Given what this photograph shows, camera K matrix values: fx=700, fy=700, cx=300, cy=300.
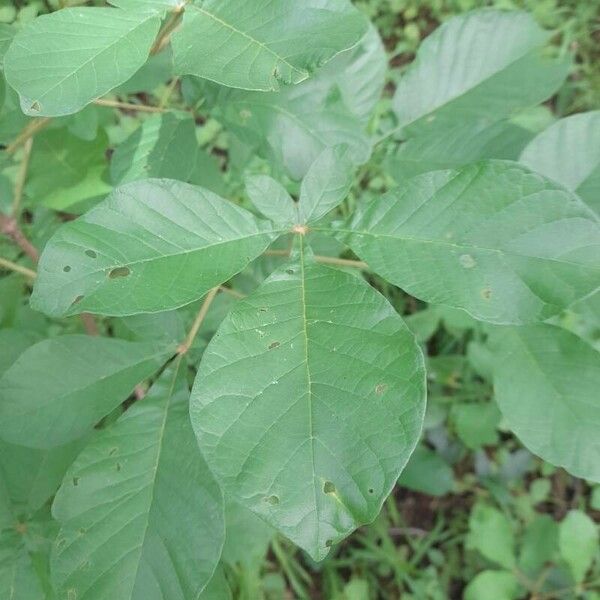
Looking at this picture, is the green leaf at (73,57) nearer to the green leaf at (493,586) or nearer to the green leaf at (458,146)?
the green leaf at (458,146)

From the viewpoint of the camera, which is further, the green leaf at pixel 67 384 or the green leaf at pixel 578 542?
the green leaf at pixel 578 542

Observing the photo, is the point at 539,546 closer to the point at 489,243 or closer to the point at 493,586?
the point at 493,586

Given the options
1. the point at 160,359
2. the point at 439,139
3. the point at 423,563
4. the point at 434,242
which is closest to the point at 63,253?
the point at 160,359

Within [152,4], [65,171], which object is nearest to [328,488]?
[152,4]

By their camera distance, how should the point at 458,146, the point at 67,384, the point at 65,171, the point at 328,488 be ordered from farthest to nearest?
1. the point at 65,171
2. the point at 458,146
3. the point at 67,384
4. the point at 328,488

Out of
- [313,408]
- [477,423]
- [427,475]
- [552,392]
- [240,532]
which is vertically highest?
[313,408]

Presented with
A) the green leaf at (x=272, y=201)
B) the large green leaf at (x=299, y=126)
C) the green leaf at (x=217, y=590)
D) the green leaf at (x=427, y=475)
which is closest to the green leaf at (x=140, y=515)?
the green leaf at (x=217, y=590)

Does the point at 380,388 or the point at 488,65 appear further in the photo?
the point at 488,65
